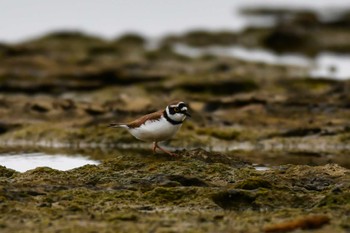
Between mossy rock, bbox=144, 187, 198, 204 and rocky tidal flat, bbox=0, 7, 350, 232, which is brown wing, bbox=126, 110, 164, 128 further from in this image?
mossy rock, bbox=144, 187, 198, 204

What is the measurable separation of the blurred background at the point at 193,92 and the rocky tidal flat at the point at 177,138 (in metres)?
0.04

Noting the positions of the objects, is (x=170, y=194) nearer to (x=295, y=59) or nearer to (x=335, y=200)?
(x=335, y=200)

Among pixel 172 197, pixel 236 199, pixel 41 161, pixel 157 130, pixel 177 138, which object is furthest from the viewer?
pixel 177 138

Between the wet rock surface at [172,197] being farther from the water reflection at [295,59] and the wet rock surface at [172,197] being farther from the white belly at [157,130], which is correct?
the water reflection at [295,59]

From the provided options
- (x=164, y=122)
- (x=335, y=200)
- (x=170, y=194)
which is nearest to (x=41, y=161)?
(x=164, y=122)


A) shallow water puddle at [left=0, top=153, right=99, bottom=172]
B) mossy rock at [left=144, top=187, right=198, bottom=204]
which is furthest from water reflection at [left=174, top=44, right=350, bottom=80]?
mossy rock at [left=144, top=187, right=198, bottom=204]

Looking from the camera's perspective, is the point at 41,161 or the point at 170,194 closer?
the point at 170,194

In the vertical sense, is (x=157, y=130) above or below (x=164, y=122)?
below

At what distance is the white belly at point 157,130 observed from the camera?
14.0 meters

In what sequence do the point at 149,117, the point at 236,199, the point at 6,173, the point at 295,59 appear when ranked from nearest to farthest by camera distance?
the point at 236,199 < the point at 6,173 < the point at 149,117 < the point at 295,59

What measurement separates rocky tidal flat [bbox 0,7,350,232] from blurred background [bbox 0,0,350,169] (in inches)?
1.8

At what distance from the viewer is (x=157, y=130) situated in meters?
14.1

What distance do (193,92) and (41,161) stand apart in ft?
26.4

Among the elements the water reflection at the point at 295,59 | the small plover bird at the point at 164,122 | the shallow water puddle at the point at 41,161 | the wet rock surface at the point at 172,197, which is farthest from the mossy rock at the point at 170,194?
the water reflection at the point at 295,59
